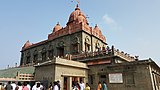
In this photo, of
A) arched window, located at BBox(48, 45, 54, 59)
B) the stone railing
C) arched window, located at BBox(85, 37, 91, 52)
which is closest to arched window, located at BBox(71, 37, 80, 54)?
arched window, located at BBox(85, 37, 91, 52)

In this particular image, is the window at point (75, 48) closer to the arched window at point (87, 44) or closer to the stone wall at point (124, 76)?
the arched window at point (87, 44)

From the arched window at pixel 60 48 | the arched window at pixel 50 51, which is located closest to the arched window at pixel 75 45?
the arched window at pixel 60 48

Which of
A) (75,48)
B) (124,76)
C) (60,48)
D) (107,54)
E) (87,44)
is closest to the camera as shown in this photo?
(124,76)

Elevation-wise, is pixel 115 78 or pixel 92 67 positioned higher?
pixel 92 67

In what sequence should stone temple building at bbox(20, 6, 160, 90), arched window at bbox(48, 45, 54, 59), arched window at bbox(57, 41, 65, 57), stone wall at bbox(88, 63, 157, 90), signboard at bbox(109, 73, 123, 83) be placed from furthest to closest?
arched window at bbox(48, 45, 54, 59), arched window at bbox(57, 41, 65, 57), signboard at bbox(109, 73, 123, 83), stone temple building at bbox(20, 6, 160, 90), stone wall at bbox(88, 63, 157, 90)

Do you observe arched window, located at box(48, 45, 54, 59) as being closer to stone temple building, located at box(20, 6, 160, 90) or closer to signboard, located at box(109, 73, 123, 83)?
stone temple building, located at box(20, 6, 160, 90)

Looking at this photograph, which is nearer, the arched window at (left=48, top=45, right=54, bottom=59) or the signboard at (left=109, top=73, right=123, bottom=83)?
the signboard at (left=109, top=73, right=123, bottom=83)

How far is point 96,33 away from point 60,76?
1312cm

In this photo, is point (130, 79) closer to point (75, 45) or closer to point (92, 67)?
point (92, 67)

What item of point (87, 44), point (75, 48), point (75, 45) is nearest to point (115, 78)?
point (87, 44)

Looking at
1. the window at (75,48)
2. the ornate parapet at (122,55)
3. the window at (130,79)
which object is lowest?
the window at (130,79)

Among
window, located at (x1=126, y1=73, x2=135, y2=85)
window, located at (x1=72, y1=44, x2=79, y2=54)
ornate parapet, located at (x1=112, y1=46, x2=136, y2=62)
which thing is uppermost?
window, located at (x1=72, y1=44, x2=79, y2=54)

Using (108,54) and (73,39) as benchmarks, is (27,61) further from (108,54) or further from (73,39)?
(108,54)

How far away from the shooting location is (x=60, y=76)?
13.1 m
